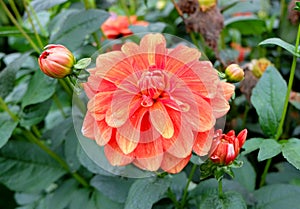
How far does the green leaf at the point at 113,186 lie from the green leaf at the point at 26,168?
5.1 inches

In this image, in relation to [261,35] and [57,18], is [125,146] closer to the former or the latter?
[57,18]

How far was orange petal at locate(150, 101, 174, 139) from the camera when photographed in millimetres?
495

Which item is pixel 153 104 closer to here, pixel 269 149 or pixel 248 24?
pixel 269 149

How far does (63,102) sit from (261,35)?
458 mm

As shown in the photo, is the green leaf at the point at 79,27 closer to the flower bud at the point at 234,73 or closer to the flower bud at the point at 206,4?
the flower bud at the point at 206,4

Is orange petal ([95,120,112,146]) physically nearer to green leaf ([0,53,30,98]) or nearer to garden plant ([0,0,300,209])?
garden plant ([0,0,300,209])

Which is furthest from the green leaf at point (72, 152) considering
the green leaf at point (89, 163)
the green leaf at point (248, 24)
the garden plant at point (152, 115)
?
the green leaf at point (248, 24)

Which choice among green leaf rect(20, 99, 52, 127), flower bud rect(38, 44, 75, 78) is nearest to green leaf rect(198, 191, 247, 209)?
flower bud rect(38, 44, 75, 78)

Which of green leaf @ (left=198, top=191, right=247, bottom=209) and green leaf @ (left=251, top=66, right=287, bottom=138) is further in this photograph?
green leaf @ (left=251, top=66, right=287, bottom=138)

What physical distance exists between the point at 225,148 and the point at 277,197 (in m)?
0.22

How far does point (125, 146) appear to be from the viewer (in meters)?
0.50

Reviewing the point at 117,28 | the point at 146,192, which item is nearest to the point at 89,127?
the point at 146,192

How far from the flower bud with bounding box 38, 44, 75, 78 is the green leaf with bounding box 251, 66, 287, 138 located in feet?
0.98

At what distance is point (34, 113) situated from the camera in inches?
32.0
